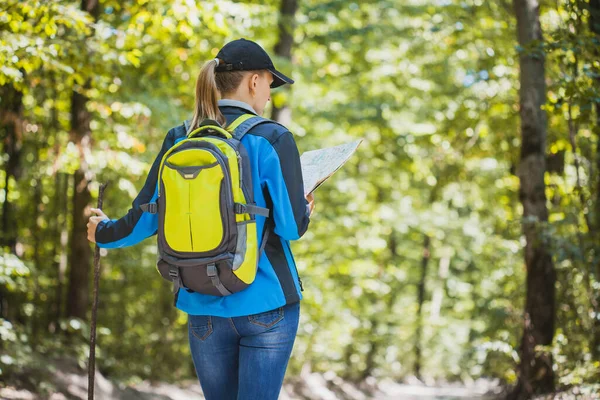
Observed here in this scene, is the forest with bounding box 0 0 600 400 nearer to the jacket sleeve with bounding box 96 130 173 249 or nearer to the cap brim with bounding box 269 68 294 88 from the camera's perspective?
the jacket sleeve with bounding box 96 130 173 249

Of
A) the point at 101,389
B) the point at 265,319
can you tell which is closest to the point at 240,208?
the point at 265,319

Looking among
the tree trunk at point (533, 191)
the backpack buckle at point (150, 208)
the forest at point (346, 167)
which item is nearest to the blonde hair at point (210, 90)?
the backpack buckle at point (150, 208)

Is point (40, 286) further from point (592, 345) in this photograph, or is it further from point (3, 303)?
point (592, 345)

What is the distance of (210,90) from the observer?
250 cm

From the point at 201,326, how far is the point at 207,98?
0.80 metres

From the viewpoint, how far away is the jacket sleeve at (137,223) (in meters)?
2.61

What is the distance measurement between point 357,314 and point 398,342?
497 cm

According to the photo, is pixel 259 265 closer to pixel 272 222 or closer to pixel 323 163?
pixel 272 222

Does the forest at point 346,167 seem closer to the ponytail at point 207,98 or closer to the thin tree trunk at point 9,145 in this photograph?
the thin tree trunk at point 9,145

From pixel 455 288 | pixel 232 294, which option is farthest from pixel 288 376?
pixel 232 294

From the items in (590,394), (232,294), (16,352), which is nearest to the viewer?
(232,294)

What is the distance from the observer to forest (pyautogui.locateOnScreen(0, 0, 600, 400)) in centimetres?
600

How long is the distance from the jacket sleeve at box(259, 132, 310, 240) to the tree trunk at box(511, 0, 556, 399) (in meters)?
5.23

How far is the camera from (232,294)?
7.83 ft
